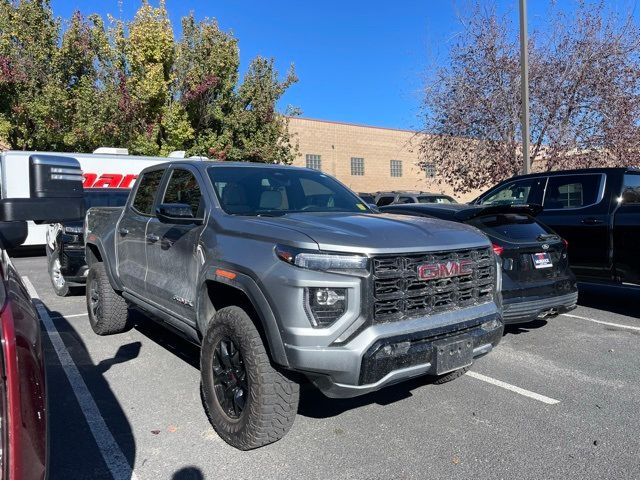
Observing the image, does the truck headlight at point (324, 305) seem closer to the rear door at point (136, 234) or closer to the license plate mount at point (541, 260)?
the rear door at point (136, 234)

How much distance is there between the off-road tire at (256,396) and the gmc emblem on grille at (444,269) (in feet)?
3.42

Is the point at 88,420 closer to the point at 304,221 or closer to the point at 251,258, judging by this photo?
the point at 251,258

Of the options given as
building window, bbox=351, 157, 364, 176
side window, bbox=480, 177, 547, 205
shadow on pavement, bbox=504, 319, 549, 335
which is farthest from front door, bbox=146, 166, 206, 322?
building window, bbox=351, 157, 364, 176

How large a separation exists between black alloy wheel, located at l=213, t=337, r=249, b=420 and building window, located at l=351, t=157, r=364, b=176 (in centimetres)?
3420

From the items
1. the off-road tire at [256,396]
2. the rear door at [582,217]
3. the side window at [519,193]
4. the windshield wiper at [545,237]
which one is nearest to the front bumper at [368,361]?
the off-road tire at [256,396]

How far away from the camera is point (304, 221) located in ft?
11.3

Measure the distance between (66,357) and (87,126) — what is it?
48.7ft

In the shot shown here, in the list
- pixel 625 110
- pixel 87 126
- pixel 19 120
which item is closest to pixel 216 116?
pixel 87 126

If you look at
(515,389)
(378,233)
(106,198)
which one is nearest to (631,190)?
(515,389)

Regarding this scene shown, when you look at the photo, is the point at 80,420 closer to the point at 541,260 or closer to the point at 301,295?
the point at 301,295

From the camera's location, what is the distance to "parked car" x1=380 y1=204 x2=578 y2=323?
516 centimetres

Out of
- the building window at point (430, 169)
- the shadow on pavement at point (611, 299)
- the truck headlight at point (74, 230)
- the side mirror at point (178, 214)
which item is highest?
the building window at point (430, 169)

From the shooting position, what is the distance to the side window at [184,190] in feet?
13.8

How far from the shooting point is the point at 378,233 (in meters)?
3.17
